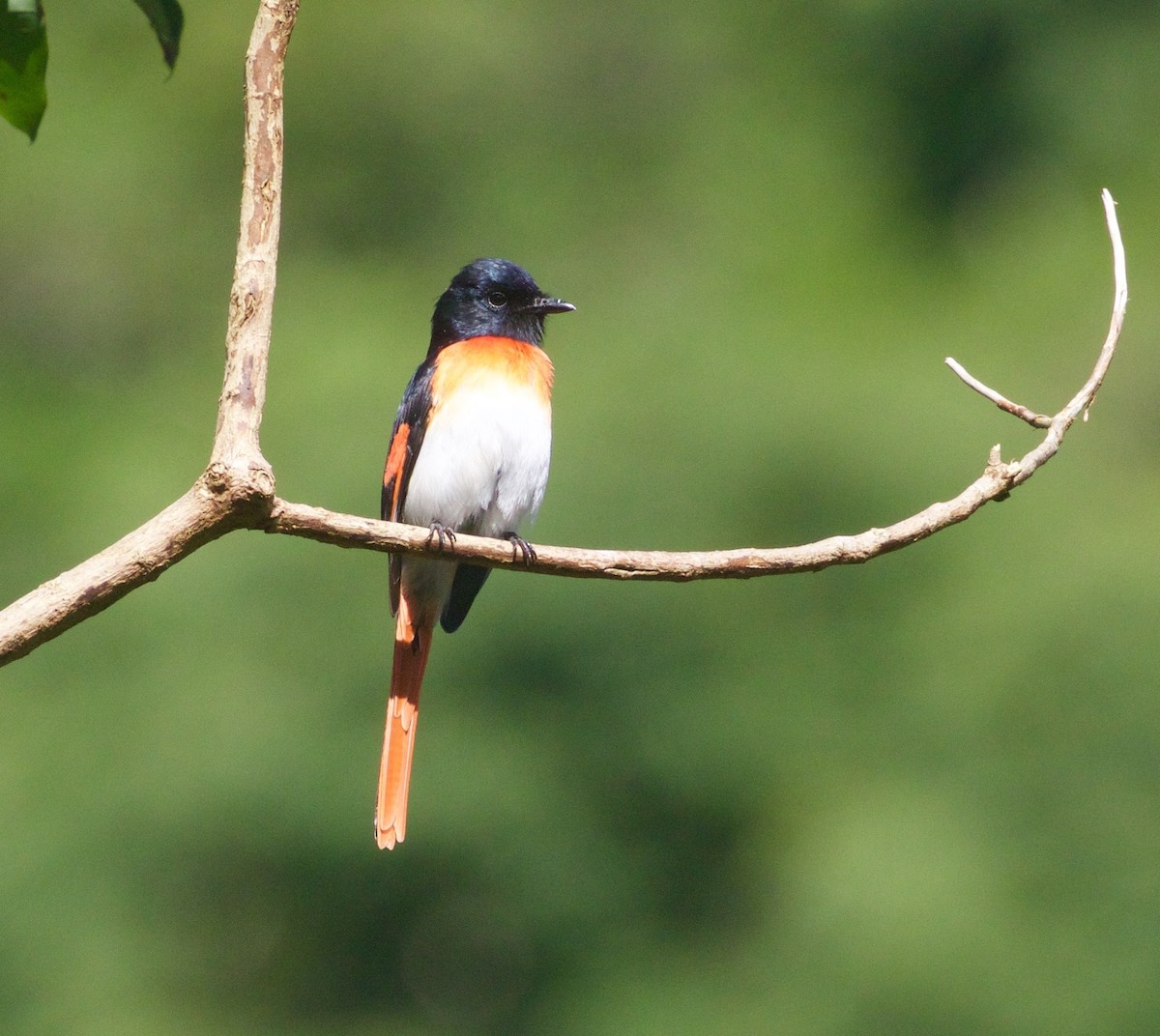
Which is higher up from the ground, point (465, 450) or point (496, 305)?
point (496, 305)

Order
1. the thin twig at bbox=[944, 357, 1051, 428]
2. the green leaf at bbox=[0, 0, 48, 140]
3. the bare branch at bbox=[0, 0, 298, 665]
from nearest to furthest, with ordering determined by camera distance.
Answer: the green leaf at bbox=[0, 0, 48, 140]
the bare branch at bbox=[0, 0, 298, 665]
the thin twig at bbox=[944, 357, 1051, 428]

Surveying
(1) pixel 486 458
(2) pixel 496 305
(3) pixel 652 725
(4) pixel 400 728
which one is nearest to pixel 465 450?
(1) pixel 486 458

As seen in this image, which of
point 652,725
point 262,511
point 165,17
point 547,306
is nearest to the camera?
point 165,17

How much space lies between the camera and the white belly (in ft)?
15.6

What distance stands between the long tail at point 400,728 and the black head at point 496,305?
0.92 meters

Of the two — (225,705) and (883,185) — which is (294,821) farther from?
(883,185)

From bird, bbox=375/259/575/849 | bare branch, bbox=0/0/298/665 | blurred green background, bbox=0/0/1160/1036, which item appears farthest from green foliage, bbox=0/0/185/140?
blurred green background, bbox=0/0/1160/1036

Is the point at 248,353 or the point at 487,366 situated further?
the point at 487,366

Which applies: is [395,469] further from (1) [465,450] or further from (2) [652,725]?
(2) [652,725]

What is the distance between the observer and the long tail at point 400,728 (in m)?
4.21

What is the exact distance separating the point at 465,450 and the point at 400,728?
84 cm

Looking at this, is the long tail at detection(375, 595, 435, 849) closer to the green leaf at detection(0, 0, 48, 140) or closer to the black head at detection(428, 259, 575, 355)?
the black head at detection(428, 259, 575, 355)

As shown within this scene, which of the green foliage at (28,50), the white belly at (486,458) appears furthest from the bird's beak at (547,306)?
the green foliage at (28,50)

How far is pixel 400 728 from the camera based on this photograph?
4.59 meters
